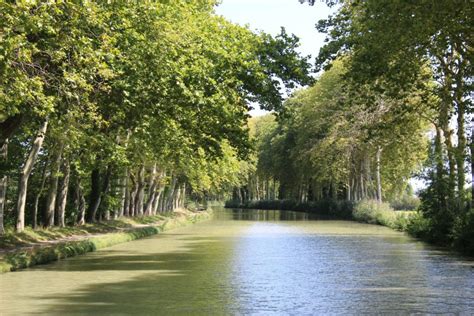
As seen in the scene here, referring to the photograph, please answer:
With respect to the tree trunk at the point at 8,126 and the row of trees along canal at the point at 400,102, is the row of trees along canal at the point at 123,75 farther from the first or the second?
the row of trees along canal at the point at 400,102

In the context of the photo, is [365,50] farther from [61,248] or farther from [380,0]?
[61,248]

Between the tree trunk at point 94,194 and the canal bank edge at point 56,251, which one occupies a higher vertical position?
the tree trunk at point 94,194

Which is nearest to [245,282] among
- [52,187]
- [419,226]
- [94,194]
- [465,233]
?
[465,233]

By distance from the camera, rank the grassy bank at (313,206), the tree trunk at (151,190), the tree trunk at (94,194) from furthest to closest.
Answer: the grassy bank at (313,206) < the tree trunk at (151,190) < the tree trunk at (94,194)

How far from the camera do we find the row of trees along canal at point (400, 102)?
1741cm

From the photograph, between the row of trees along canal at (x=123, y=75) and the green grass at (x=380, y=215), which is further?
the green grass at (x=380, y=215)

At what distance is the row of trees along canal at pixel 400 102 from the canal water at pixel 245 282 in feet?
13.8

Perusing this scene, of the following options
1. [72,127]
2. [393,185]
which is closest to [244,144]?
[72,127]

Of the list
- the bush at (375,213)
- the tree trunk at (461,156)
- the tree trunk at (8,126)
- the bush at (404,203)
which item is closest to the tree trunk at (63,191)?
the tree trunk at (8,126)

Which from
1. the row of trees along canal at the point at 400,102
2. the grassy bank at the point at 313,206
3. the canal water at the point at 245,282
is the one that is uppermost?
the row of trees along canal at the point at 400,102

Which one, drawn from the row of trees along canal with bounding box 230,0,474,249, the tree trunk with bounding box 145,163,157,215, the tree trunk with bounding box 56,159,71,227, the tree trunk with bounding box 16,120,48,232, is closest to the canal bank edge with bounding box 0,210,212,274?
the tree trunk with bounding box 16,120,48,232

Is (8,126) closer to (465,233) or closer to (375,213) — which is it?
(465,233)

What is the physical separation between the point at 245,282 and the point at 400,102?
844 inches

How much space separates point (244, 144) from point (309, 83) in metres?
3.45
